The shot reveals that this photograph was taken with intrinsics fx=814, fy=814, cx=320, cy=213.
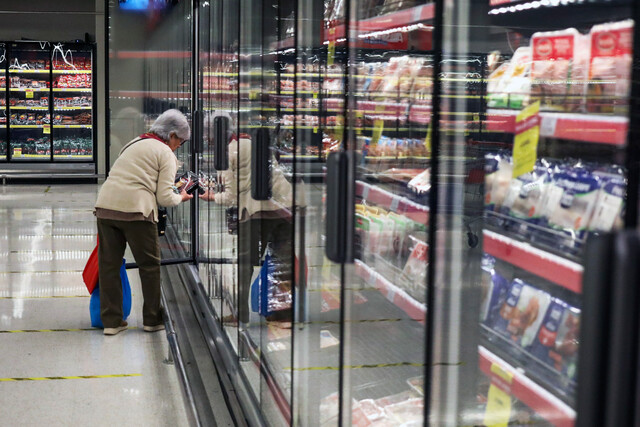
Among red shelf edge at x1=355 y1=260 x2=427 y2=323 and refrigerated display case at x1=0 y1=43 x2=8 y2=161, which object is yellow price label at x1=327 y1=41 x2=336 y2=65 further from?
refrigerated display case at x1=0 y1=43 x2=8 y2=161

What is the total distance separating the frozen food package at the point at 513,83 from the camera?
1325 mm

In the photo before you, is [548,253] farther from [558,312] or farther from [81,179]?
[81,179]

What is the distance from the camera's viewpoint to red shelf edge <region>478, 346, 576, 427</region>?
4.44 feet

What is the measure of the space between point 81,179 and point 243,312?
1087 centimetres

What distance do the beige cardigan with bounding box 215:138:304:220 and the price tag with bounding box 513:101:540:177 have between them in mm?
1147

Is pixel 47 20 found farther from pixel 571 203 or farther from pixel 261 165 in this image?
pixel 571 203

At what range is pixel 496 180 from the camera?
1.46 m

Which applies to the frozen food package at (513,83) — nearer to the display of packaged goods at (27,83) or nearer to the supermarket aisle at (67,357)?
the supermarket aisle at (67,357)

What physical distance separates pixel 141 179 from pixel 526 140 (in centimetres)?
373

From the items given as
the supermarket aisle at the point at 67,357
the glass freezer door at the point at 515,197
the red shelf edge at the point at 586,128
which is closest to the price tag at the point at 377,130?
the glass freezer door at the point at 515,197

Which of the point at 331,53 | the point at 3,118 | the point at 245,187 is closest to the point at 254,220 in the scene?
the point at 245,187

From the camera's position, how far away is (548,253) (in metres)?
1.34

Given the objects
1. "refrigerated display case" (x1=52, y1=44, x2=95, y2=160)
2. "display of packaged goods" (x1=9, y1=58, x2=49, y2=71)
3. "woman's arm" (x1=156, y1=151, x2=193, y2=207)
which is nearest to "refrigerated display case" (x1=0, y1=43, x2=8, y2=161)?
"display of packaged goods" (x1=9, y1=58, x2=49, y2=71)

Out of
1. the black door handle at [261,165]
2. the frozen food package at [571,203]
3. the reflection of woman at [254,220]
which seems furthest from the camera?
the black door handle at [261,165]
